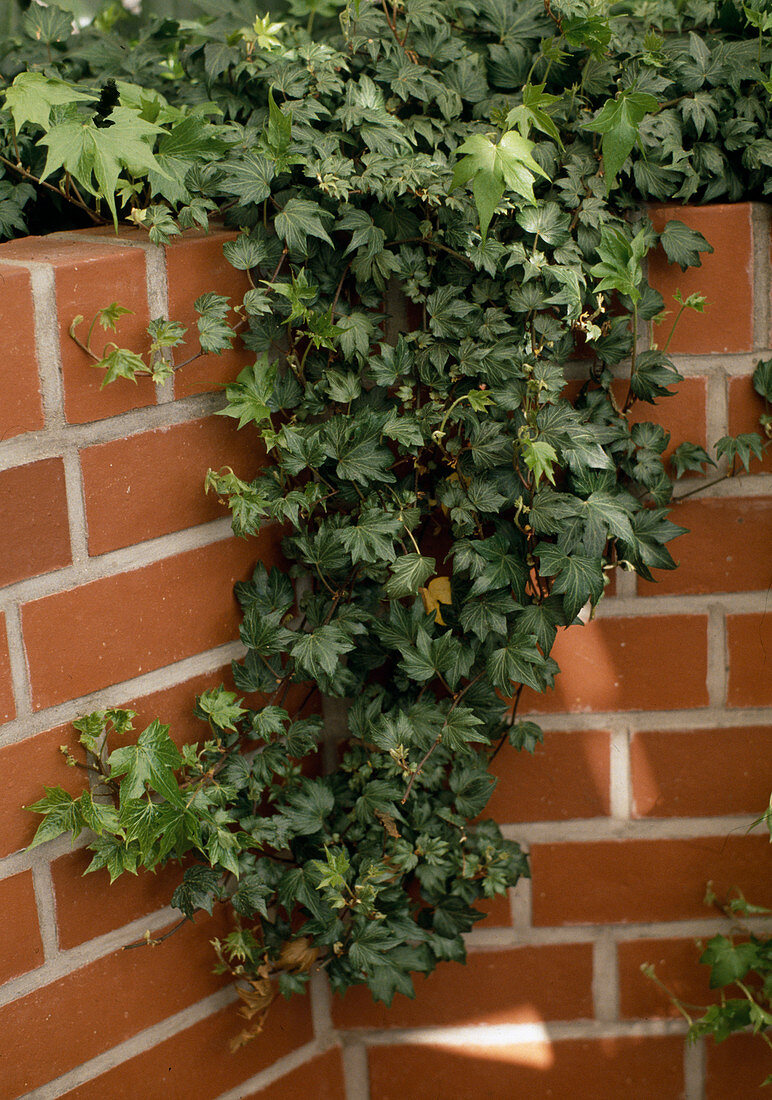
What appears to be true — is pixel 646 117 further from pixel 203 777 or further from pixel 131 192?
pixel 203 777

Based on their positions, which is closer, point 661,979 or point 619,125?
point 619,125

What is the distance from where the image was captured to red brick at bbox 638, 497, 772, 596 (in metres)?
0.89

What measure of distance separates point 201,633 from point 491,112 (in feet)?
1.70

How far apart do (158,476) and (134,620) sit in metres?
0.12

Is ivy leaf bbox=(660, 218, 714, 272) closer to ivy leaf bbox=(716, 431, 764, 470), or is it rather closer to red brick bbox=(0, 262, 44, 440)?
ivy leaf bbox=(716, 431, 764, 470)

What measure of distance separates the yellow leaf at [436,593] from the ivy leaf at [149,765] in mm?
263

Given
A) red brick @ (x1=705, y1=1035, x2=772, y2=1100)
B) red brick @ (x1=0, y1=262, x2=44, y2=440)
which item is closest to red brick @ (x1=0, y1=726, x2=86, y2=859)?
red brick @ (x1=0, y1=262, x2=44, y2=440)

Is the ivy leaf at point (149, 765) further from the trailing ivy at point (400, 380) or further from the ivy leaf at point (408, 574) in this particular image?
the ivy leaf at point (408, 574)

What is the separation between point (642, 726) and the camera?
939 millimetres

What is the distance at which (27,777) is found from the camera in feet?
2.35

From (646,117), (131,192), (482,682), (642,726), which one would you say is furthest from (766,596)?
(131,192)

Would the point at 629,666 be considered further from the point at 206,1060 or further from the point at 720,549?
the point at 206,1060

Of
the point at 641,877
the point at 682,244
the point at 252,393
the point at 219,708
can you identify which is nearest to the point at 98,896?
the point at 219,708

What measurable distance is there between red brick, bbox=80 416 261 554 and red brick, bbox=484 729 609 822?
1.32 ft
